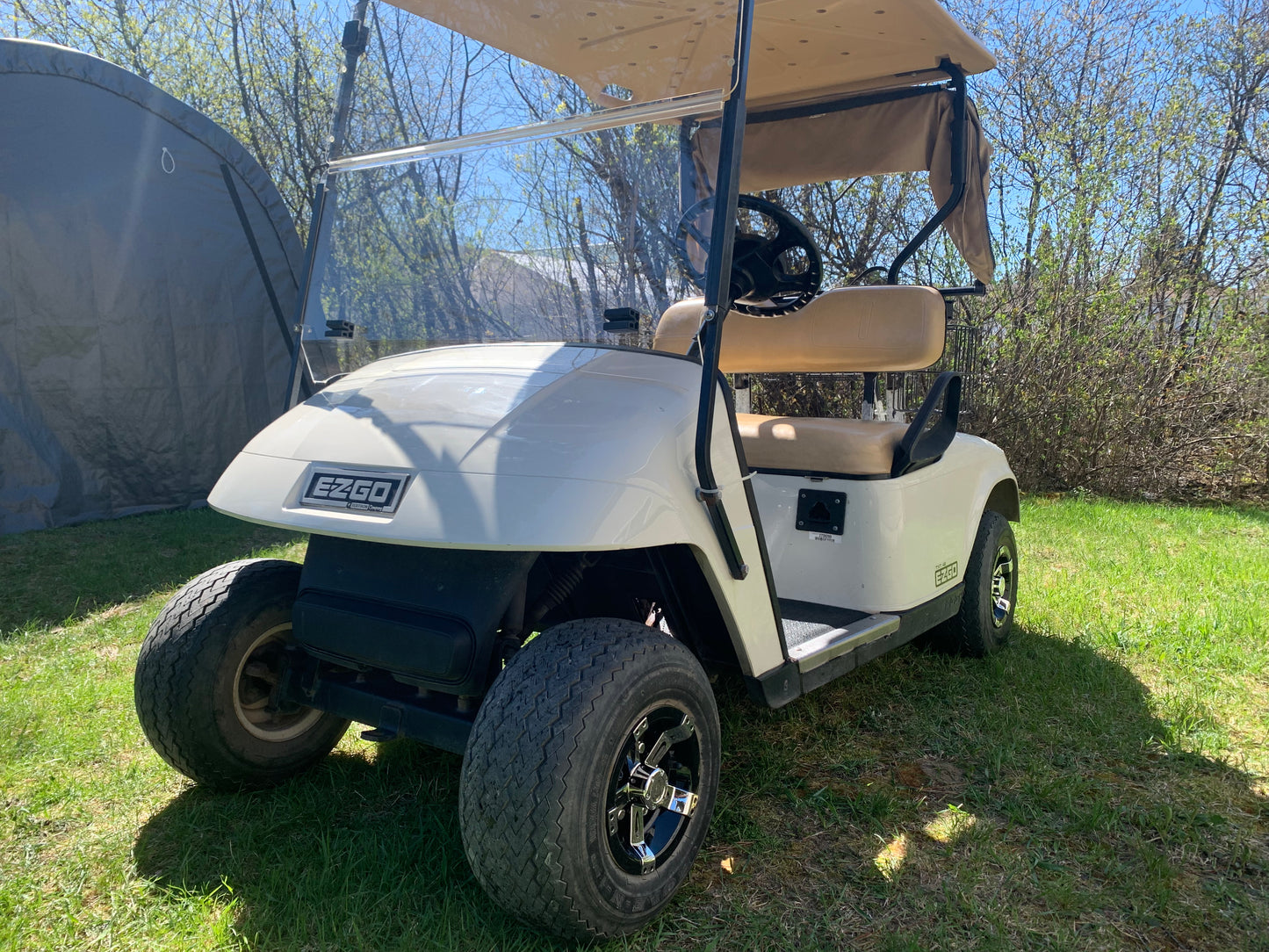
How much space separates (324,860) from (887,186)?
690cm

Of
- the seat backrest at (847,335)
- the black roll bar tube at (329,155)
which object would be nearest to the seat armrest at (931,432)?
the seat backrest at (847,335)

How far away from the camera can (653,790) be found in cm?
191

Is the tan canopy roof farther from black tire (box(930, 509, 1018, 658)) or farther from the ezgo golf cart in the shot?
black tire (box(930, 509, 1018, 658))

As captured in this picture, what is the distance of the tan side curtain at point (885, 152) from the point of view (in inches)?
142

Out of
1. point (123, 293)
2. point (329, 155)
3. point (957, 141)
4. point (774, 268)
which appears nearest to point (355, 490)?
point (329, 155)

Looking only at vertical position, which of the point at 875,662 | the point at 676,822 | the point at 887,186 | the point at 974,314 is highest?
the point at 887,186

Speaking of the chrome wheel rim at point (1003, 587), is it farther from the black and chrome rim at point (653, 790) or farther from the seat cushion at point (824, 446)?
the black and chrome rim at point (653, 790)

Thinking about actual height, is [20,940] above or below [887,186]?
below

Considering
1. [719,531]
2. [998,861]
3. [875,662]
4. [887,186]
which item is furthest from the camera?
[887,186]

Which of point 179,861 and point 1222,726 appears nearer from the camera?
point 179,861

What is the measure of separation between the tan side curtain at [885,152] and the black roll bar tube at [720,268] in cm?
151

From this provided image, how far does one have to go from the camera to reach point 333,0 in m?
2.73

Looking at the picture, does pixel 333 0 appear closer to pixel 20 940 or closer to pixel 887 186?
Result: pixel 20 940

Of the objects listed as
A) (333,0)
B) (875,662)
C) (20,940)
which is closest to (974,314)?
(875,662)
